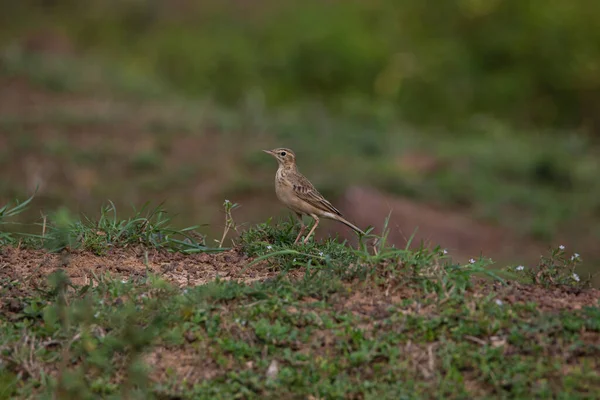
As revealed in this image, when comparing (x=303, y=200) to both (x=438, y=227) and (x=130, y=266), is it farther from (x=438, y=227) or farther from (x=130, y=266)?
(x=438, y=227)

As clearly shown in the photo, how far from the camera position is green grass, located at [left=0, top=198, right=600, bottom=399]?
5.11 m

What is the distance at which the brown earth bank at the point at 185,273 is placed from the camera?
5711 mm

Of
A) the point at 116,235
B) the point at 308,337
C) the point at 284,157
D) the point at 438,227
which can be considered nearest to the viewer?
the point at 308,337

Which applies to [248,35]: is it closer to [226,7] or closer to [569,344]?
[226,7]

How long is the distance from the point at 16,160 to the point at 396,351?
9.92 m

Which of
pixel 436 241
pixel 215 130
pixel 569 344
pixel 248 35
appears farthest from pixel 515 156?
pixel 569 344

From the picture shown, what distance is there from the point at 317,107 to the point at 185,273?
482 inches

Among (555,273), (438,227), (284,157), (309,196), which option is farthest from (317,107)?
(555,273)

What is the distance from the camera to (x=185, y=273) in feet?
20.9

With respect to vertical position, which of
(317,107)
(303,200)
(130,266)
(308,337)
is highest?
(317,107)

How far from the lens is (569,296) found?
5.84 m

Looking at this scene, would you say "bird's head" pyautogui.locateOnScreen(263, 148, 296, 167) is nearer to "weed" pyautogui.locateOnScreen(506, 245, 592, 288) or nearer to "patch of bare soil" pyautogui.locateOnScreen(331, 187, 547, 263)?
"weed" pyautogui.locateOnScreen(506, 245, 592, 288)

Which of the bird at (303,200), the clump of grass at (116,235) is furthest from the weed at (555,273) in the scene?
the clump of grass at (116,235)

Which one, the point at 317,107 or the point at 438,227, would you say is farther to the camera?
the point at 317,107
